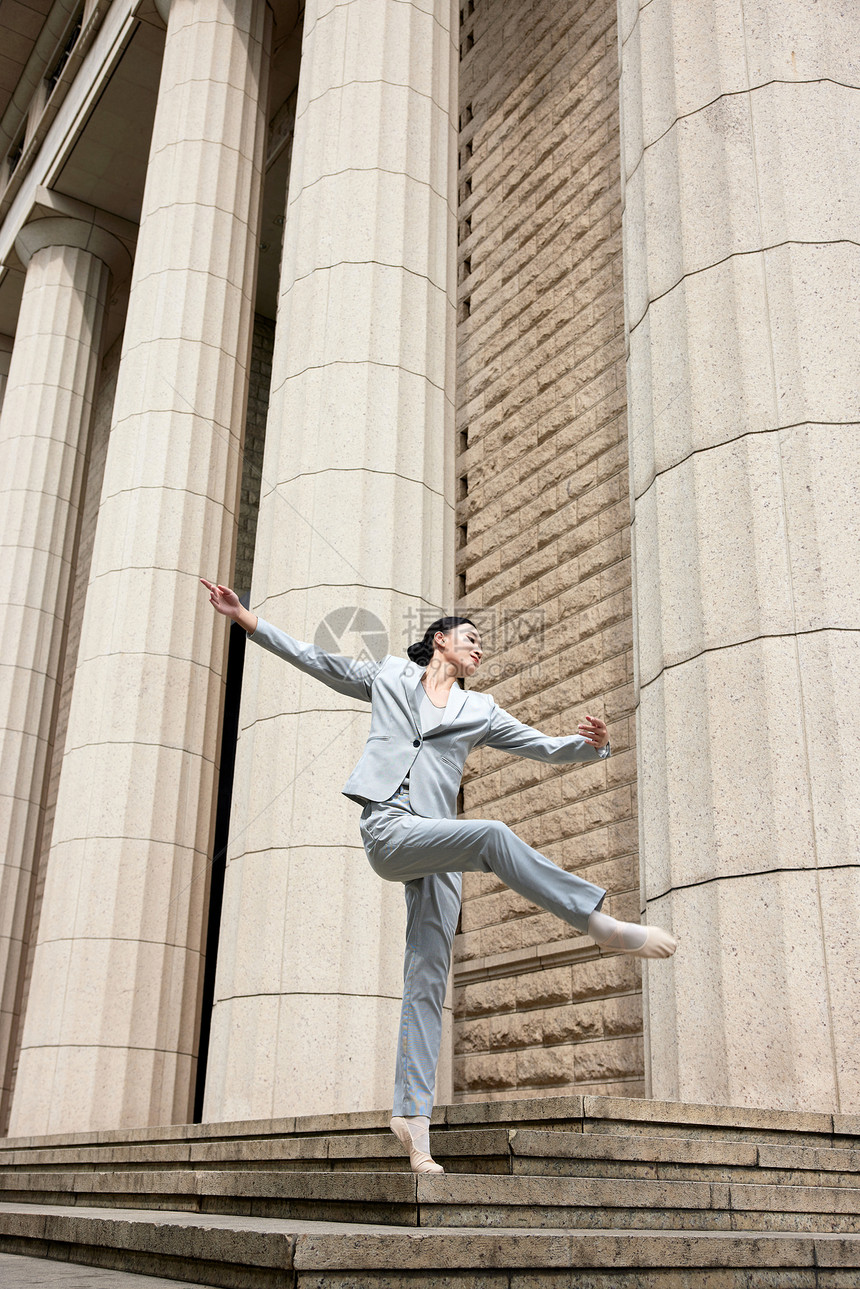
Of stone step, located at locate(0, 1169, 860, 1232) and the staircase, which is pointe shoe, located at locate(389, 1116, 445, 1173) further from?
stone step, located at locate(0, 1169, 860, 1232)

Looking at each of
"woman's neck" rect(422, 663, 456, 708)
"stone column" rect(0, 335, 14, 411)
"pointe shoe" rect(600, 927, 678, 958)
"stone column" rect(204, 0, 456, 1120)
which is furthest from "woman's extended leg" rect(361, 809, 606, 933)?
"stone column" rect(0, 335, 14, 411)

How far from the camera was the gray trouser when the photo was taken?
385cm

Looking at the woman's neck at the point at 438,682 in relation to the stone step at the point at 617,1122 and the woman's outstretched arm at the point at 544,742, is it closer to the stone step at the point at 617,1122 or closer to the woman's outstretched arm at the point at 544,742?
the woman's outstretched arm at the point at 544,742

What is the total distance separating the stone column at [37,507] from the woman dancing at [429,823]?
1317cm

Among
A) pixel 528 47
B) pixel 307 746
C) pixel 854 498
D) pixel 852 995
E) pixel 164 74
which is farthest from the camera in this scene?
pixel 164 74

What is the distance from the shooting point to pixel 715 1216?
3977 millimetres

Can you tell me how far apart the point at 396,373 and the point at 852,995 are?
564 centimetres

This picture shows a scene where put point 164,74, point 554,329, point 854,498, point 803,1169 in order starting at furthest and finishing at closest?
1. point 164,74
2. point 554,329
3. point 854,498
4. point 803,1169

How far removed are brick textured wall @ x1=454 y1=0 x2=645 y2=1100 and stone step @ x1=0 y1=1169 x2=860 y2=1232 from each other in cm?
473

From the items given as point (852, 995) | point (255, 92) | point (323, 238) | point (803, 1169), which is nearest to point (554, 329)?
point (323, 238)

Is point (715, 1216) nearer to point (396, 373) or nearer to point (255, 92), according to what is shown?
point (396, 373)

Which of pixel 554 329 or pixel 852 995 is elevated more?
pixel 554 329

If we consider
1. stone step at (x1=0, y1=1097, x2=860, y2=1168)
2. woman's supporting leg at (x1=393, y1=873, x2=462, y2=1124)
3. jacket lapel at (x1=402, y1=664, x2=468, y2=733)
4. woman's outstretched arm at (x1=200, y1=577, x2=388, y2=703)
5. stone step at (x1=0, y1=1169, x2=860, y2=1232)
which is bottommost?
stone step at (x1=0, y1=1169, x2=860, y2=1232)

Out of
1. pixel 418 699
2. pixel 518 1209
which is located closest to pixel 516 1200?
pixel 518 1209
